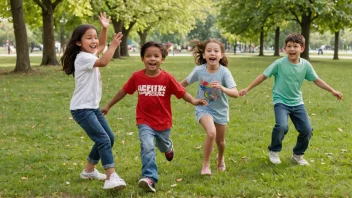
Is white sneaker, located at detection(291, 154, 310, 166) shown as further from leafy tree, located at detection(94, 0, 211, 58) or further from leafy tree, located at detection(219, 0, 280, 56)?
leafy tree, located at detection(219, 0, 280, 56)

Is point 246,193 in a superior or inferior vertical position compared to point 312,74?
inferior

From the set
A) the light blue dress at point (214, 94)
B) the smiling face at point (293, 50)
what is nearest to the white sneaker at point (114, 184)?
the light blue dress at point (214, 94)

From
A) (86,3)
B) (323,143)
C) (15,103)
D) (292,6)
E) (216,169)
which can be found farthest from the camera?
(292,6)

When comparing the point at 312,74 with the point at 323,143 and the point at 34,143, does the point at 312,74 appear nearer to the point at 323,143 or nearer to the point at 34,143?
the point at 323,143

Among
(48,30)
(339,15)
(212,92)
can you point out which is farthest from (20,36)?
(339,15)

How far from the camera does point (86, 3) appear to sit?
901 inches

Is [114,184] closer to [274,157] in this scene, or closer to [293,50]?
→ [274,157]

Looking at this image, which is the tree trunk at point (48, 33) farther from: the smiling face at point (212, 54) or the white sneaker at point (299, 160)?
the white sneaker at point (299, 160)

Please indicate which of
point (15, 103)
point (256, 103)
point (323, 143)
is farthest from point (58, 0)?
point (323, 143)

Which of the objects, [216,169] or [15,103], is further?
[15,103]

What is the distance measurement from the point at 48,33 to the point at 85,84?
71.4 ft

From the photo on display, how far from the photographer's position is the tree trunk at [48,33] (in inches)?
974

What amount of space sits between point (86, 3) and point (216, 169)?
62.0 feet

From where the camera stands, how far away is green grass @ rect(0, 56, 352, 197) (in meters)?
4.93
